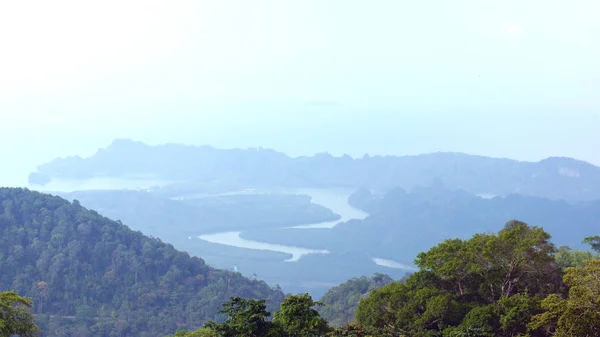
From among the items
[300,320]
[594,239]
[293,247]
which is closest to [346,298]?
[594,239]

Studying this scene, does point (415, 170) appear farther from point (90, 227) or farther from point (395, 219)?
point (90, 227)

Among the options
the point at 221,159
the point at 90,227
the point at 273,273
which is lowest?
the point at 273,273

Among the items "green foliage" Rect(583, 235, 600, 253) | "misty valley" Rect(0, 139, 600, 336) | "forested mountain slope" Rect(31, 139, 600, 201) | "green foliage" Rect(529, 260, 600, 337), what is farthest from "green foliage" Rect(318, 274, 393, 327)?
"forested mountain slope" Rect(31, 139, 600, 201)

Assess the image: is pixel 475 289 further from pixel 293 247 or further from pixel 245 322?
pixel 293 247

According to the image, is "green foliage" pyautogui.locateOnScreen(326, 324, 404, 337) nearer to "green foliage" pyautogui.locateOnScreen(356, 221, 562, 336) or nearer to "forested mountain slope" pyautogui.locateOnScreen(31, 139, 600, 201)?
"green foliage" pyautogui.locateOnScreen(356, 221, 562, 336)

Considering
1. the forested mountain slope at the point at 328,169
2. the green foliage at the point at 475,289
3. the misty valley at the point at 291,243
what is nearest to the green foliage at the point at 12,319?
the misty valley at the point at 291,243

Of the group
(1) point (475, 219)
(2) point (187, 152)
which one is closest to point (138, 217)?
(1) point (475, 219)

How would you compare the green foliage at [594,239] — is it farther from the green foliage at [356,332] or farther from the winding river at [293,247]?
the winding river at [293,247]
